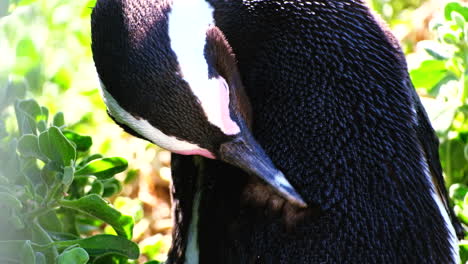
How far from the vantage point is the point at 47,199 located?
2.00m

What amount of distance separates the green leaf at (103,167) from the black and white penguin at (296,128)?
0.23m

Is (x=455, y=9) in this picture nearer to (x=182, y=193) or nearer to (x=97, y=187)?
(x=182, y=193)

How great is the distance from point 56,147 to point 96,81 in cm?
30

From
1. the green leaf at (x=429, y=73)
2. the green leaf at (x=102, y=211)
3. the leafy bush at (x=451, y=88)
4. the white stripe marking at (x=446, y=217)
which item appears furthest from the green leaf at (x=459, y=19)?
the green leaf at (x=102, y=211)

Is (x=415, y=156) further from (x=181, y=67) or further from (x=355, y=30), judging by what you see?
(x=181, y=67)

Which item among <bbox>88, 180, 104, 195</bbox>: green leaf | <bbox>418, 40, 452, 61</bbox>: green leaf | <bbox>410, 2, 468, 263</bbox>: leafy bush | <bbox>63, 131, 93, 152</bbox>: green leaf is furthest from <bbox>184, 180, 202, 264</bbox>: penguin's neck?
<bbox>418, 40, 452, 61</bbox>: green leaf

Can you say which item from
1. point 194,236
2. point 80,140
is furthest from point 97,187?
point 194,236

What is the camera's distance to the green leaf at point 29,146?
6.42 ft

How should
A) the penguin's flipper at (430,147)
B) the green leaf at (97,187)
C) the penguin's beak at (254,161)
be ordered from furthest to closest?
the green leaf at (97,187) → the penguin's flipper at (430,147) → the penguin's beak at (254,161)

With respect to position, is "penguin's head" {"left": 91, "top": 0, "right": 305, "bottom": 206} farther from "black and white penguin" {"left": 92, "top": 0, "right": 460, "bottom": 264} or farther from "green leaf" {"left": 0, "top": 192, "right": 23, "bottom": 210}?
"green leaf" {"left": 0, "top": 192, "right": 23, "bottom": 210}

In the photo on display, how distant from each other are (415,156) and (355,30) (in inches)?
12.6

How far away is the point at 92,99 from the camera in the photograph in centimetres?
301

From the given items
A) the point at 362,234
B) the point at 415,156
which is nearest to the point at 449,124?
the point at 415,156

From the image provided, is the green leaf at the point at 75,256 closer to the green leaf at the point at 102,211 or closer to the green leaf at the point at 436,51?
the green leaf at the point at 102,211
